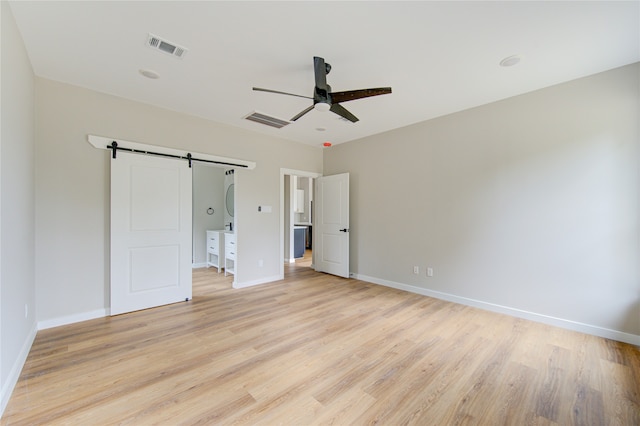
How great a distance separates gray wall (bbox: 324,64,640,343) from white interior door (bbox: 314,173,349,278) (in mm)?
878

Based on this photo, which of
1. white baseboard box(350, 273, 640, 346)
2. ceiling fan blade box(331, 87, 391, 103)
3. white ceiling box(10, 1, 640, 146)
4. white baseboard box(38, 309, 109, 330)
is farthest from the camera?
white baseboard box(38, 309, 109, 330)

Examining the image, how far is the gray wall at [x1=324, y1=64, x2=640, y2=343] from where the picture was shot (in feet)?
9.04

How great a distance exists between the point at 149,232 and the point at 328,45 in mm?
3192

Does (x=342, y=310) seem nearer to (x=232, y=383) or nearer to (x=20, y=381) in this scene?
(x=232, y=383)

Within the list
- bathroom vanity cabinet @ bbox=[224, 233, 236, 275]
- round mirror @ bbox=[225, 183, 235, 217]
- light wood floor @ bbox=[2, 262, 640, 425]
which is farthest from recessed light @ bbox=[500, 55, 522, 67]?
round mirror @ bbox=[225, 183, 235, 217]

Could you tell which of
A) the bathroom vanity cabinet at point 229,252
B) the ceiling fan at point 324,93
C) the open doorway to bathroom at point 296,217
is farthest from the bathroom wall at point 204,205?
the ceiling fan at point 324,93

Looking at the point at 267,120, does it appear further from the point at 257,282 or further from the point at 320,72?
the point at 257,282

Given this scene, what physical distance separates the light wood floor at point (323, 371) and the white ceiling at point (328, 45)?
9.17 feet

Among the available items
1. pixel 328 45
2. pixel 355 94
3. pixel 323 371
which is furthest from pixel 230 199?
pixel 323 371

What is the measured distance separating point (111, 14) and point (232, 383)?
2.97 m

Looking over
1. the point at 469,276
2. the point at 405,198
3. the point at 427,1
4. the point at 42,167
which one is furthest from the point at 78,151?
the point at 469,276

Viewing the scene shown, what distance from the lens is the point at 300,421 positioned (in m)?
1.66

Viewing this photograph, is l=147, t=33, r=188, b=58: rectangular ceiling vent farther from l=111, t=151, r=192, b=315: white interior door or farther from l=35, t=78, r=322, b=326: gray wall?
l=111, t=151, r=192, b=315: white interior door

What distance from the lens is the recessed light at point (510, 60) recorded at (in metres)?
2.56
